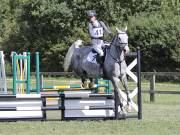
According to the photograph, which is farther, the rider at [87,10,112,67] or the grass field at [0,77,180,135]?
the rider at [87,10,112,67]

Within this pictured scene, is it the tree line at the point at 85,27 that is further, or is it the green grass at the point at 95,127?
the tree line at the point at 85,27

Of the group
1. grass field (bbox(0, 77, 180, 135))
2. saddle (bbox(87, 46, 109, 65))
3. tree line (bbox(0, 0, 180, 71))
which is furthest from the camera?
tree line (bbox(0, 0, 180, 71))

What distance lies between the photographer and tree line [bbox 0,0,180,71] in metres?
42.5

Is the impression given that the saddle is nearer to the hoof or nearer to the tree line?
the hoof

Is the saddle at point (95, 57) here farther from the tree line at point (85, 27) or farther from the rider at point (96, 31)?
the tree line at point (85, 27)

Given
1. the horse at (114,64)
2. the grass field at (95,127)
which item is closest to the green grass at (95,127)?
the grass field at (95,127)

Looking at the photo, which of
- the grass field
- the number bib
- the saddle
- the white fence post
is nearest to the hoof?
the grass field

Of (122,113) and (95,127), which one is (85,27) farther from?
(95,127)

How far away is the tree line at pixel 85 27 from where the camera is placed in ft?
140

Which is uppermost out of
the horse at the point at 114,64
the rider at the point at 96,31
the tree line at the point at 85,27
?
the rider at the point at 96,31

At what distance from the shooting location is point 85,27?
48.5 metres

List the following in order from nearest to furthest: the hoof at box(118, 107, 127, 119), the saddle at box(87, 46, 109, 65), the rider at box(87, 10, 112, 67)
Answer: the hoof at box(118, 107, 127, 119), the rider at box(87, 10, 112, 67), the saddle at box(87, 46, 109, 65)

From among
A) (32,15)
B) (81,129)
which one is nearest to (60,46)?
(32,15)

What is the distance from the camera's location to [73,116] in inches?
504
